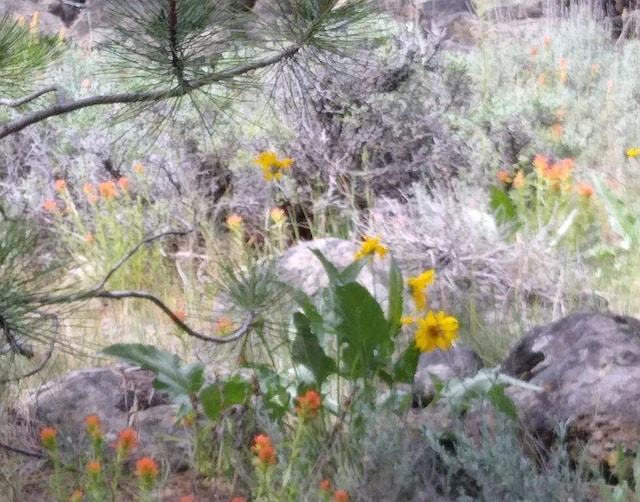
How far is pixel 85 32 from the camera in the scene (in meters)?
12.2

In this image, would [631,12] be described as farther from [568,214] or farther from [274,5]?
[274,5]

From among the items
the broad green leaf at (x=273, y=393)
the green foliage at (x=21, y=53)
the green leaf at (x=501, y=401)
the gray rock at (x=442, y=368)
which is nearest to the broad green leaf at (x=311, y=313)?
the broad green leaf at (x=273, y=393)

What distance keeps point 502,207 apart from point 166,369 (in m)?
Result: 2.39

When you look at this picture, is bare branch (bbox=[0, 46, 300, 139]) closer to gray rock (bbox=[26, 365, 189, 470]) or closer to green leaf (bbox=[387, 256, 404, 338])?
green leaf (bbox=[387, 256, 404, 338])

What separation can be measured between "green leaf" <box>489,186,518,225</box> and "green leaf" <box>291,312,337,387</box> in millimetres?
2116

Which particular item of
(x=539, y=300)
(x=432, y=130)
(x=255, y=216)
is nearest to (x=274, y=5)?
(x=539, y=300)

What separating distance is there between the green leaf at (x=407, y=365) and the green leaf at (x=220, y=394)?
1.36 ft

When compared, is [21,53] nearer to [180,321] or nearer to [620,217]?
[180,321]

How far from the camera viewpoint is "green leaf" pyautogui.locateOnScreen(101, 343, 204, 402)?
2.50 metres

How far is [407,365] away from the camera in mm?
2582

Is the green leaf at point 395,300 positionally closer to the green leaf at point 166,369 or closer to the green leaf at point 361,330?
the green leaf at point 361,330

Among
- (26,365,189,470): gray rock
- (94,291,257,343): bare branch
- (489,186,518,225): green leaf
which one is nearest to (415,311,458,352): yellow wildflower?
(94,291,257,343): bare branch

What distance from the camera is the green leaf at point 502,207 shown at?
4473 mm

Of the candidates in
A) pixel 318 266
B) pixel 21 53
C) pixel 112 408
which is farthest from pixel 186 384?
pixel 318 266
